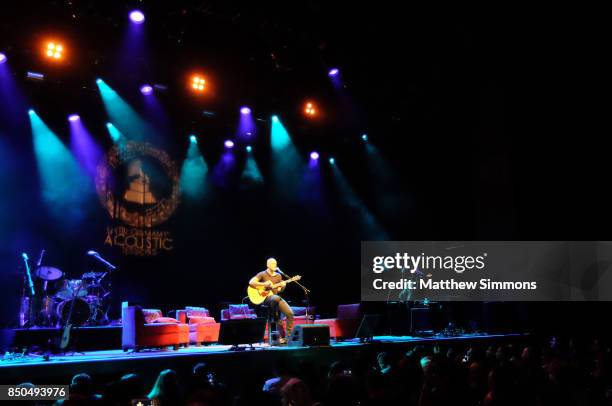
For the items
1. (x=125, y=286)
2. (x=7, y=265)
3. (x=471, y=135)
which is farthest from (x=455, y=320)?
(x=7, y=265)

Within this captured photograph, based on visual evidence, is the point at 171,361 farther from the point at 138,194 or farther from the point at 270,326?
the point at 138,194

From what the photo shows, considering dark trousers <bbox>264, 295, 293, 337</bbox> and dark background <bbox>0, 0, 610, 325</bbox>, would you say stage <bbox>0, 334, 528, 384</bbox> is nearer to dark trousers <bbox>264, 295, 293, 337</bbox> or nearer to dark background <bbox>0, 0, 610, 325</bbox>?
dark trousers <bbox>264, 295, 293, 337</bbox>

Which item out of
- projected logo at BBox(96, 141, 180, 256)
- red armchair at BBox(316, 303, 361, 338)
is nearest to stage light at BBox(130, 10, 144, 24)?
projected logo at BBox(96, 141, 180, 256)

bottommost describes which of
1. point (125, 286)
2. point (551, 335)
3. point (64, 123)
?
point (551, 335)

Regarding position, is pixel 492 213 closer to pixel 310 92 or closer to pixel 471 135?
pixel 471 135

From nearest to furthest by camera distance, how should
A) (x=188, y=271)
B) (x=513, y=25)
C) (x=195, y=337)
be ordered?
(x=513, y=25)
(x=195, y=337)
(x=188, y=271)

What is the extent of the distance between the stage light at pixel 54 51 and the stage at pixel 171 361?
5.20 m

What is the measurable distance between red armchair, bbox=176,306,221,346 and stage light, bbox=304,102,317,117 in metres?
5.19

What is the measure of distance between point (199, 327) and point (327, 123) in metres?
5.84

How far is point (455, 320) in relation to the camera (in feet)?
43.3

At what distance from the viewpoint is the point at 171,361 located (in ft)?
24.4

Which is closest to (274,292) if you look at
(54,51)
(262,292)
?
(262,292)

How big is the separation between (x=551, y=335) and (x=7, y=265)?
37.5ft

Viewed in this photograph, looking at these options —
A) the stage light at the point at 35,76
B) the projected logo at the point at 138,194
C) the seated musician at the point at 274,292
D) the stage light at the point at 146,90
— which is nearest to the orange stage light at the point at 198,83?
the stage light at the point at 146,90
